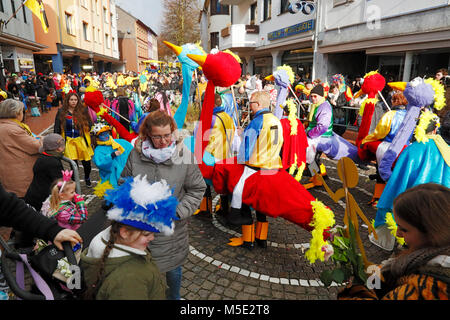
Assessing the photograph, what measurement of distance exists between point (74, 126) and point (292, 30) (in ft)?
46.6

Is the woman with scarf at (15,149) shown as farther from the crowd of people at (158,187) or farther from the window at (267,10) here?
the window at (267,10)

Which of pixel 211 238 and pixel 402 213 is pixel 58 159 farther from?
pixel 402 213

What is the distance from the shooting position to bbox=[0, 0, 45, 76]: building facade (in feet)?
54.9

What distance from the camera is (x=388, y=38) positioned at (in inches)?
411

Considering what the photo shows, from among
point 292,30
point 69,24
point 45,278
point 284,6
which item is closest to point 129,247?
point 45,278

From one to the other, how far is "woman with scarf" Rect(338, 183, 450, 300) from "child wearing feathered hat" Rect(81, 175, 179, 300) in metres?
1.07

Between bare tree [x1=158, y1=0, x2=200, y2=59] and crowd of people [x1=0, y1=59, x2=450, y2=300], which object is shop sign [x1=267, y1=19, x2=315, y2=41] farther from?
bare tree [x1=158, y1=0, x2=200, y2=59]

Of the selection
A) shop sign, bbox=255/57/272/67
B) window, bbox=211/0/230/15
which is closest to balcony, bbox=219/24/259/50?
shop sign, bbox=255/57/272/67

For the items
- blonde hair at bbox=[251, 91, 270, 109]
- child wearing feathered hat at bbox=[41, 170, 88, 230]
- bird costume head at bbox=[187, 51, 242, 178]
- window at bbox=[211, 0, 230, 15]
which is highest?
window at bbox=[211, 0, 230, 15]

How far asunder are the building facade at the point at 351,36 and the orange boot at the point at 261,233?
8.51 metres

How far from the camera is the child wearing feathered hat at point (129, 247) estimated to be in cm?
139

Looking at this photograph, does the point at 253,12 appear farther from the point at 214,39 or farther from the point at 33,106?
the point at 33,106

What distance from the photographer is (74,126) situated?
219 inches

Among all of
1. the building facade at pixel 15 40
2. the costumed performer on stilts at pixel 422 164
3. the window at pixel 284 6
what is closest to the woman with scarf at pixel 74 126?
the costumed performer on stilts at pixel 422 164
